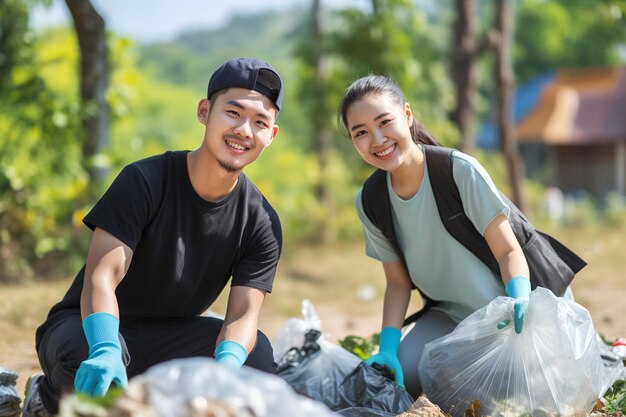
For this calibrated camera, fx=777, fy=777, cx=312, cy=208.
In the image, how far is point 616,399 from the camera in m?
2.91

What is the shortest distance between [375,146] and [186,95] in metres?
28.8

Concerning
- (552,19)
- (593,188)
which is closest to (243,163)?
(593,188)

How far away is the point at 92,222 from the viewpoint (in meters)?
2.50

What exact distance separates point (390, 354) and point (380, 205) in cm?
61

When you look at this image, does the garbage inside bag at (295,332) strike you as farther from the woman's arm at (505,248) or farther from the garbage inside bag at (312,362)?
the woman's arm at (505,248)

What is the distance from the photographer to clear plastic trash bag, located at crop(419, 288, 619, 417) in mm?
2734

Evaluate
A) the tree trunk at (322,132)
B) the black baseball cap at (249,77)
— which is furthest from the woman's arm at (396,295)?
the tree trunk at (322,132)

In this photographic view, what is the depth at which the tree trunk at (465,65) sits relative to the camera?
9.55 meters

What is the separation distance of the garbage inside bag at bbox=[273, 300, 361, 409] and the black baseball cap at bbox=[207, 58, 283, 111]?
119cm

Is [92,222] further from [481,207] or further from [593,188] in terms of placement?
[593,188]

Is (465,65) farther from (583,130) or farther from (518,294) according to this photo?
(583,130)

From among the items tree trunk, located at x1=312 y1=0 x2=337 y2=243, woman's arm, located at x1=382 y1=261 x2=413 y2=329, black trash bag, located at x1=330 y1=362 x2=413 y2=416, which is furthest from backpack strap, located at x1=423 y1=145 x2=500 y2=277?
tree trunk, located at x1=312 y1=0 x2=337 y2=243

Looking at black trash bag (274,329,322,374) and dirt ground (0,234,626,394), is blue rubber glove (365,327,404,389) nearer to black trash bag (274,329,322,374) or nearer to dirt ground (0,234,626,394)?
black trash bag (274,329,322,374)

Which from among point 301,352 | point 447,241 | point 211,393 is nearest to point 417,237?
point 447,241
